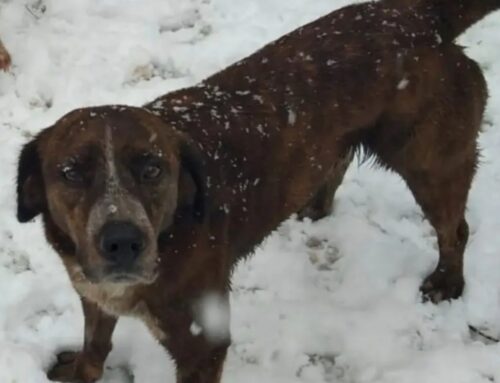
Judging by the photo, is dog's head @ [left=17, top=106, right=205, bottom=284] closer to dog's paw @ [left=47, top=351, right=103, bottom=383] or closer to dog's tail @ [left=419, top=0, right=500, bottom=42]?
dog's paw @ [left=47, top=351, right=103, bottom=383]

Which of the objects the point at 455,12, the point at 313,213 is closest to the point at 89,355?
the point at 313,213

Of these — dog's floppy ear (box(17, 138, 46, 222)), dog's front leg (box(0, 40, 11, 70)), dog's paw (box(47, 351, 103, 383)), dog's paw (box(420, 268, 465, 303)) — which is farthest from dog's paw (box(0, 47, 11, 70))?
dog's paw (box(420, 268, 465, 303))

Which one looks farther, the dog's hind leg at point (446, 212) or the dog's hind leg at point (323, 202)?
the dog's hind leg at point (323, 202)

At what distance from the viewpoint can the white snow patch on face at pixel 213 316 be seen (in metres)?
3.52

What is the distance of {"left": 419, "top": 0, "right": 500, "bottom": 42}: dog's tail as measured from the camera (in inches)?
158

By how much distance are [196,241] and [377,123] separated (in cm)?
105

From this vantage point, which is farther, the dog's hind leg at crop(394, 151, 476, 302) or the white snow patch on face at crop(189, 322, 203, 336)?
the dog's hind leg at crop(394, 151, 476, 302)

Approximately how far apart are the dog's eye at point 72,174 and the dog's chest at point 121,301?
0.48 meters

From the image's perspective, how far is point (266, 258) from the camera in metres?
4.82

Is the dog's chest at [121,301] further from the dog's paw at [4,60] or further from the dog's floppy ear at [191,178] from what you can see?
the dog's paw at [4,60]

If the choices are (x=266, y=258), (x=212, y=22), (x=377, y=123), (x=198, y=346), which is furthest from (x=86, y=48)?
(x=198, y=346)

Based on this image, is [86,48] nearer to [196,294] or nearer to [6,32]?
[6,32]

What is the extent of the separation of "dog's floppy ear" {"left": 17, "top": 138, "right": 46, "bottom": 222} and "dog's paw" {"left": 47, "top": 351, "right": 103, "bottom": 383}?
100 cm

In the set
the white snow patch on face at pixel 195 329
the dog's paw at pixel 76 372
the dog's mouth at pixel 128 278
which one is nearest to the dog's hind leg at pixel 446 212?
the white snow patch on face at pixel 195 329
